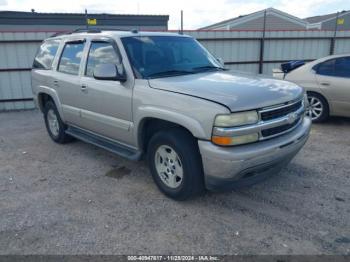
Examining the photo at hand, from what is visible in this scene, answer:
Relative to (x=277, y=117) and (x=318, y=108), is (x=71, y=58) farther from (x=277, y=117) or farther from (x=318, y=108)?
(x=318, y=108)

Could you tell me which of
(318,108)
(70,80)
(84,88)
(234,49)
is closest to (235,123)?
(84,88)

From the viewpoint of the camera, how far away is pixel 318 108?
6.56m

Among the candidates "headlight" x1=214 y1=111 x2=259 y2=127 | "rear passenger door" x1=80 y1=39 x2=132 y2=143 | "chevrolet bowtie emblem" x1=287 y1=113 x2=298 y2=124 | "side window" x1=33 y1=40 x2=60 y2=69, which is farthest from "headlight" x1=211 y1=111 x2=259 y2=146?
"side window" x1=33 y1=40 x2=60 y2=69

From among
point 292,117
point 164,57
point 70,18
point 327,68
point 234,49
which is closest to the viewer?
point 292,117

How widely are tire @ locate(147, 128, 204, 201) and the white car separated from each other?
4319mm

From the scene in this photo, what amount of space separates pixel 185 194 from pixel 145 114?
1.02 metres

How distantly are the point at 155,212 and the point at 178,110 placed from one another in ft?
3.85

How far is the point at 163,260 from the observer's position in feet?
8.61

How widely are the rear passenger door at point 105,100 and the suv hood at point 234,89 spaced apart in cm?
57

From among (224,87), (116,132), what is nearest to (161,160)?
(116,132)

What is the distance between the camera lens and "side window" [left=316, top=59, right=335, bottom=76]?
20.9ft

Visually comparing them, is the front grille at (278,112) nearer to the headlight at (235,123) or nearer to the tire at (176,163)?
the headlight at (235,123)

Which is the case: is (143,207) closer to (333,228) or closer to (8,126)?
(333,228)

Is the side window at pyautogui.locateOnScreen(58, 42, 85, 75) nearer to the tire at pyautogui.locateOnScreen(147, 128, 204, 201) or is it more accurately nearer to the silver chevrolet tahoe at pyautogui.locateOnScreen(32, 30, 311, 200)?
the silver chevrolet tahoe at pyautogui.locateOnScreen(32, 30, 311, 200)
